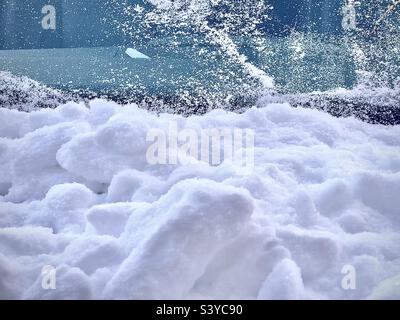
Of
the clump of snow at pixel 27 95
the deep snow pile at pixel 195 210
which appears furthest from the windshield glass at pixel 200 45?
the deep snow pile at pixel 195 210

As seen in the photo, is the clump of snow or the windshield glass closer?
the windshield glass

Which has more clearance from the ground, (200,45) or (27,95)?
(200,45)

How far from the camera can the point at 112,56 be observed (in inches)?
70.0

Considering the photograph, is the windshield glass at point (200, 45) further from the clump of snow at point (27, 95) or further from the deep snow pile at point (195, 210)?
the deep snow pile at point (195, 210)

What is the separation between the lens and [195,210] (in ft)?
3.27

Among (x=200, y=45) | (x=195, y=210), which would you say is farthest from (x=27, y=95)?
(x=195, y=210)

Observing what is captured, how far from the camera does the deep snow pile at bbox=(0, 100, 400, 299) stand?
991 millimetres

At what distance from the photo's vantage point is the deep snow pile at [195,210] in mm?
991

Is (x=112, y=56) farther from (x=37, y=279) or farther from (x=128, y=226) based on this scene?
(x=37, y=279)

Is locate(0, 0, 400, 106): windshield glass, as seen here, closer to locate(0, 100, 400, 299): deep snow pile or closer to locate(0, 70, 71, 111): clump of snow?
locate(0, 70, 71, 111): clump of snow

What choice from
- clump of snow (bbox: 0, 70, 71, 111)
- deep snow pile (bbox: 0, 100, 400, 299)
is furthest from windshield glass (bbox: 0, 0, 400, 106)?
deep snow pile (bbox: 0, 100, 400, 299)

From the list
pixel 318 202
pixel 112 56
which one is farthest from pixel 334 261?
pixel 112 56

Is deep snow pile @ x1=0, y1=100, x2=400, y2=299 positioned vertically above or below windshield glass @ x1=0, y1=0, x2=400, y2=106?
below

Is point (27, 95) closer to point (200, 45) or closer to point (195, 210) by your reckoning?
point (200, 45)
